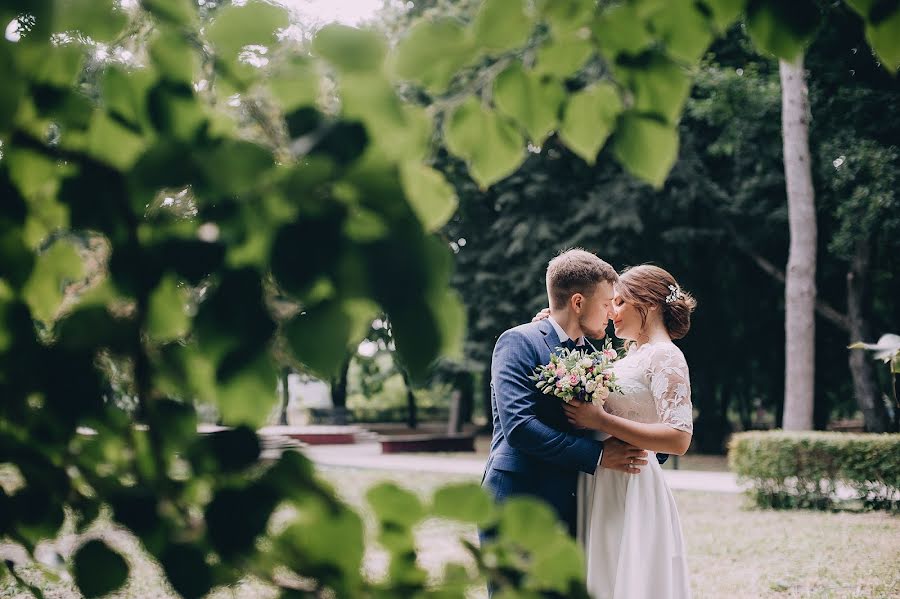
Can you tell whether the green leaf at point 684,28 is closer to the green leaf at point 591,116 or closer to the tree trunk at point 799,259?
the green leaf at point 591,116

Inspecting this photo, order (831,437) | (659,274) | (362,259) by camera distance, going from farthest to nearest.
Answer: (831,437)
(659,274)
(362,259)

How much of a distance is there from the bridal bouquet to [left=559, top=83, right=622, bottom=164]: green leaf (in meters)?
2.82

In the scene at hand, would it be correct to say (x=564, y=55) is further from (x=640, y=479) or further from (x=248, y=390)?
(x=640, y=479)

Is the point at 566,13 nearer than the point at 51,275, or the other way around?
the point at 566,13

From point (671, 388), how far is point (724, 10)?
11.4 feet

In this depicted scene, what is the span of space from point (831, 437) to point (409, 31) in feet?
43.8

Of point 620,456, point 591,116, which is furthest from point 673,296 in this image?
point 591,116

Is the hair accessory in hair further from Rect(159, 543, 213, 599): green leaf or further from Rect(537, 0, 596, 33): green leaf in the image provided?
Rect(159, 543, 213, 599): green leaf

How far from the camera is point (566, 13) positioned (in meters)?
1.09

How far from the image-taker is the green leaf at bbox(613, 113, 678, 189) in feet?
3.78

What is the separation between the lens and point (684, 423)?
14.1 ft

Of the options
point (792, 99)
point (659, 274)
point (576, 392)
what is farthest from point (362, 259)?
point (792, 99)

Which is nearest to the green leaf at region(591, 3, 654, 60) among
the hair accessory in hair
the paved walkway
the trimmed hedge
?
the hair accessory in hair

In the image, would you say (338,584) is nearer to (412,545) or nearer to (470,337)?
(412,545)
